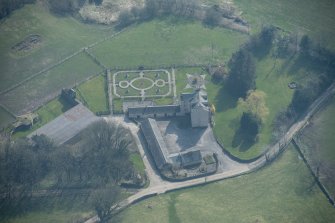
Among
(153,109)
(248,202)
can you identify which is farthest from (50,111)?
(248,202)

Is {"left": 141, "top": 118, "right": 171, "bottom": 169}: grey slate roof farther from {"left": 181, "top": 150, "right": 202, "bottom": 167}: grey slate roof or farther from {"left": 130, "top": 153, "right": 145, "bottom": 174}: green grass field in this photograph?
{"left": 181, "top": 150, "right": 202, "bottom": 167}: grey slate roof

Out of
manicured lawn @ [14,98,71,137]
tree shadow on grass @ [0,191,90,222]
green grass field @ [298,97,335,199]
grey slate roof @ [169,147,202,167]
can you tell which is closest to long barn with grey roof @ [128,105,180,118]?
grey slate roof @ [169,147,202,167]

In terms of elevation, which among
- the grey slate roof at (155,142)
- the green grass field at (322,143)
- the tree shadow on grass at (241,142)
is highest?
the green grass field at (322,143)

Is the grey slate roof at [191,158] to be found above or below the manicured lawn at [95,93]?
above

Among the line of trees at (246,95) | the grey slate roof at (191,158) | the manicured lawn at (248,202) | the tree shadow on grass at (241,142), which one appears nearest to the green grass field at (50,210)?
the manicured lawn at (248,202)

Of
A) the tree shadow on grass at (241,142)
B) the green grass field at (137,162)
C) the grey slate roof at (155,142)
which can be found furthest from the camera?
the tree shadow on grass at (241,142)

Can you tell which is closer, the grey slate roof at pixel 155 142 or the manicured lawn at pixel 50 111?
the grey slate roof at pixel 155 142

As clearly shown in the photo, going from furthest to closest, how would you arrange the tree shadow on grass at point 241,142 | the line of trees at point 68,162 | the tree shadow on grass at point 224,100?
the tree shadow on grass at point 224,100
the tree shadow on grass at point 241,142
the line of trees at point 68,162

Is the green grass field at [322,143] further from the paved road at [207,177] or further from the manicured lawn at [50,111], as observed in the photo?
the manicured lawn at [50,111]
